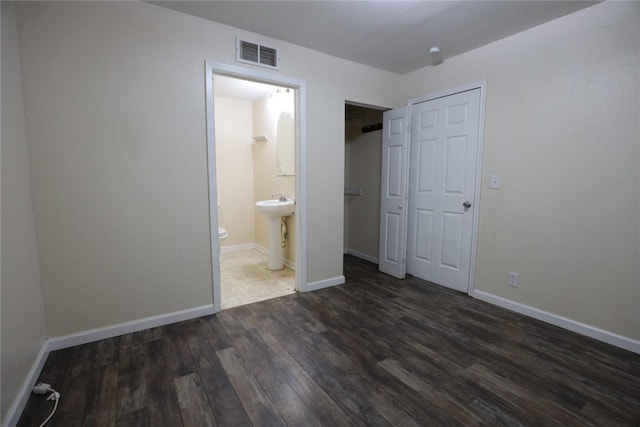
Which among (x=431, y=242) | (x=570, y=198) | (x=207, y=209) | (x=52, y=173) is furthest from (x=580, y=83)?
(x=52, y=173)

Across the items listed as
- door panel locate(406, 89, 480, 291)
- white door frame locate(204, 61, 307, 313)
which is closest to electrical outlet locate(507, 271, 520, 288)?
door panel locate(406, 89, 480, 291)

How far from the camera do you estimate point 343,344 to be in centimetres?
217

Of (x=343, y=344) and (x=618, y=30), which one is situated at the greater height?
(x=618, y=30)

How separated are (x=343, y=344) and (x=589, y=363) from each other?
1.66 metres

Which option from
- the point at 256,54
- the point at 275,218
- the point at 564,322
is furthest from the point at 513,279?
the point at 256,54

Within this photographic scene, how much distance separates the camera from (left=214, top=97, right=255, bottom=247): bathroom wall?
15.5 ft

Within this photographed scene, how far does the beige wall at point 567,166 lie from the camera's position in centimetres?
209

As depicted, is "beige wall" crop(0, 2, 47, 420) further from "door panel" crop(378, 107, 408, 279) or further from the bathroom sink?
"door panel" crop(378, 107, 408, 279)

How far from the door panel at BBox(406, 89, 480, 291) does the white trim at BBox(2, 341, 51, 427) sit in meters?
3.47

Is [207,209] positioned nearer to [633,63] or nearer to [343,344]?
[343,344]

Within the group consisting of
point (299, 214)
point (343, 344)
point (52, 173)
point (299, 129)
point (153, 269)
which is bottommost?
point (343, 344)

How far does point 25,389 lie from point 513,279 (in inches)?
143

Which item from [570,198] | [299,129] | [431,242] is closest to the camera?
[570,198]

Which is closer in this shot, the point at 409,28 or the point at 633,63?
the point at 633,63
